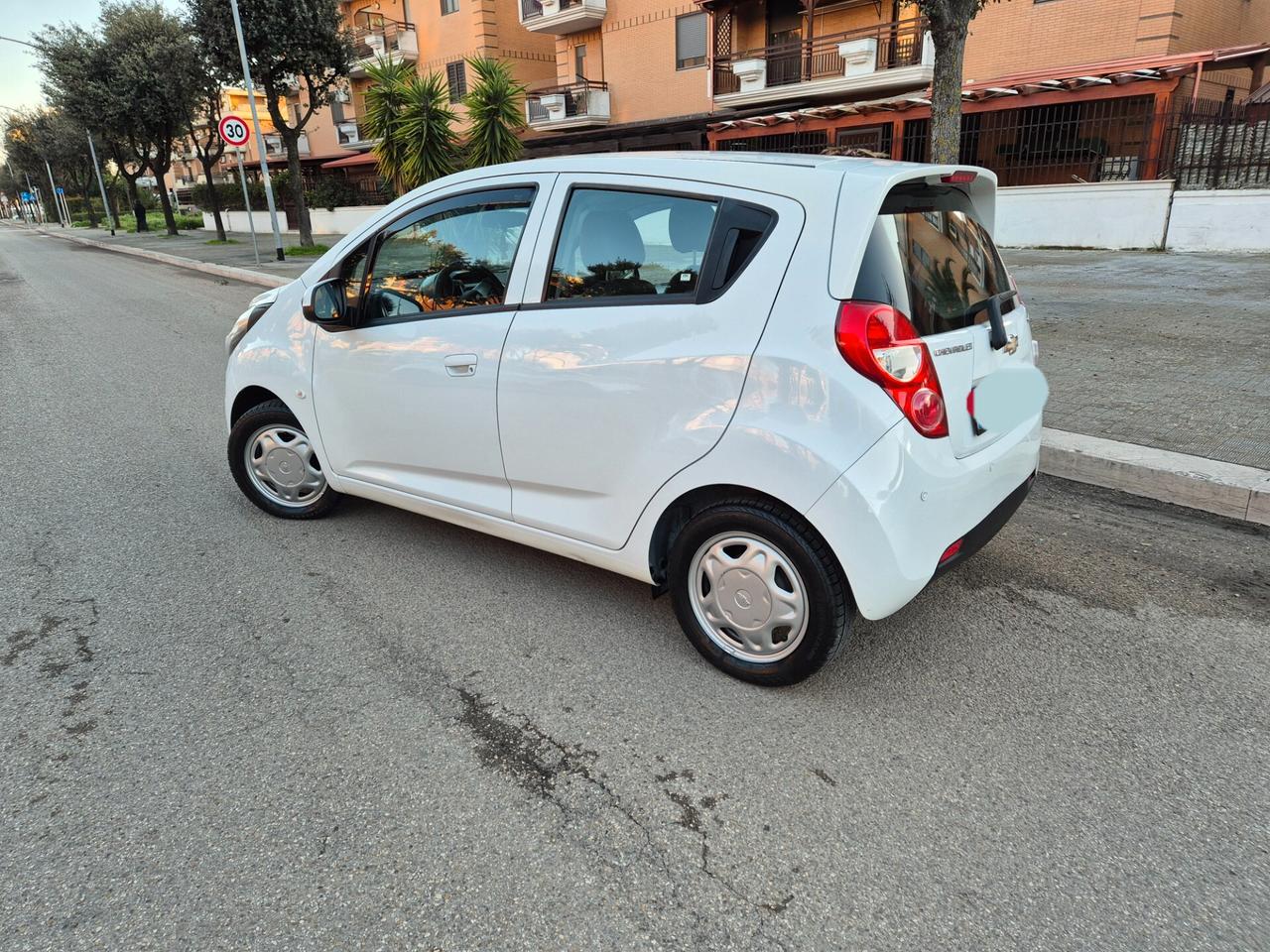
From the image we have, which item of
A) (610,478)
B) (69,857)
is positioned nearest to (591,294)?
(610,478)

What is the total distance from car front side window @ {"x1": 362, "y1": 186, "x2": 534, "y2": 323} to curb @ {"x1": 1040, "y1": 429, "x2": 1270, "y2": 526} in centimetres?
329

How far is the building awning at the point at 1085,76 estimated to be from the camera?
15.2 metres

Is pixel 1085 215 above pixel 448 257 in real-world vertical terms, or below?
below

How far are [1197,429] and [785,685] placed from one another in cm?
367

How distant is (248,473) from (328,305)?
129 centimetres

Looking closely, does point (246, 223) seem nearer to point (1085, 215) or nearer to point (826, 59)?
point (826, 59)

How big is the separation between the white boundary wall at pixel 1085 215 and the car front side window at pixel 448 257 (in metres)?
14.6

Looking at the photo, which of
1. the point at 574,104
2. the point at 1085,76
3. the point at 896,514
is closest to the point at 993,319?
the point at 896,514

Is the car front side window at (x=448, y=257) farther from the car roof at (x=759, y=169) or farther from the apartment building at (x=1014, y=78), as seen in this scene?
the apartment building at (x=1014, y=78)

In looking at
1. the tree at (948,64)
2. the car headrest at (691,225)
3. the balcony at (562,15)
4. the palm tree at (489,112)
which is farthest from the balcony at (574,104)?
the car headrest at (691,225)

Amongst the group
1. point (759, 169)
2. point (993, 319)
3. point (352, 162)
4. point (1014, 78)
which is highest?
point (1014, 78)

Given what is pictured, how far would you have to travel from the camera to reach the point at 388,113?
1936cm

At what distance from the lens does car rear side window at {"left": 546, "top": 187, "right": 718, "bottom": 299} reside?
9.00 ft

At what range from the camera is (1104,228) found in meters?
14.8
